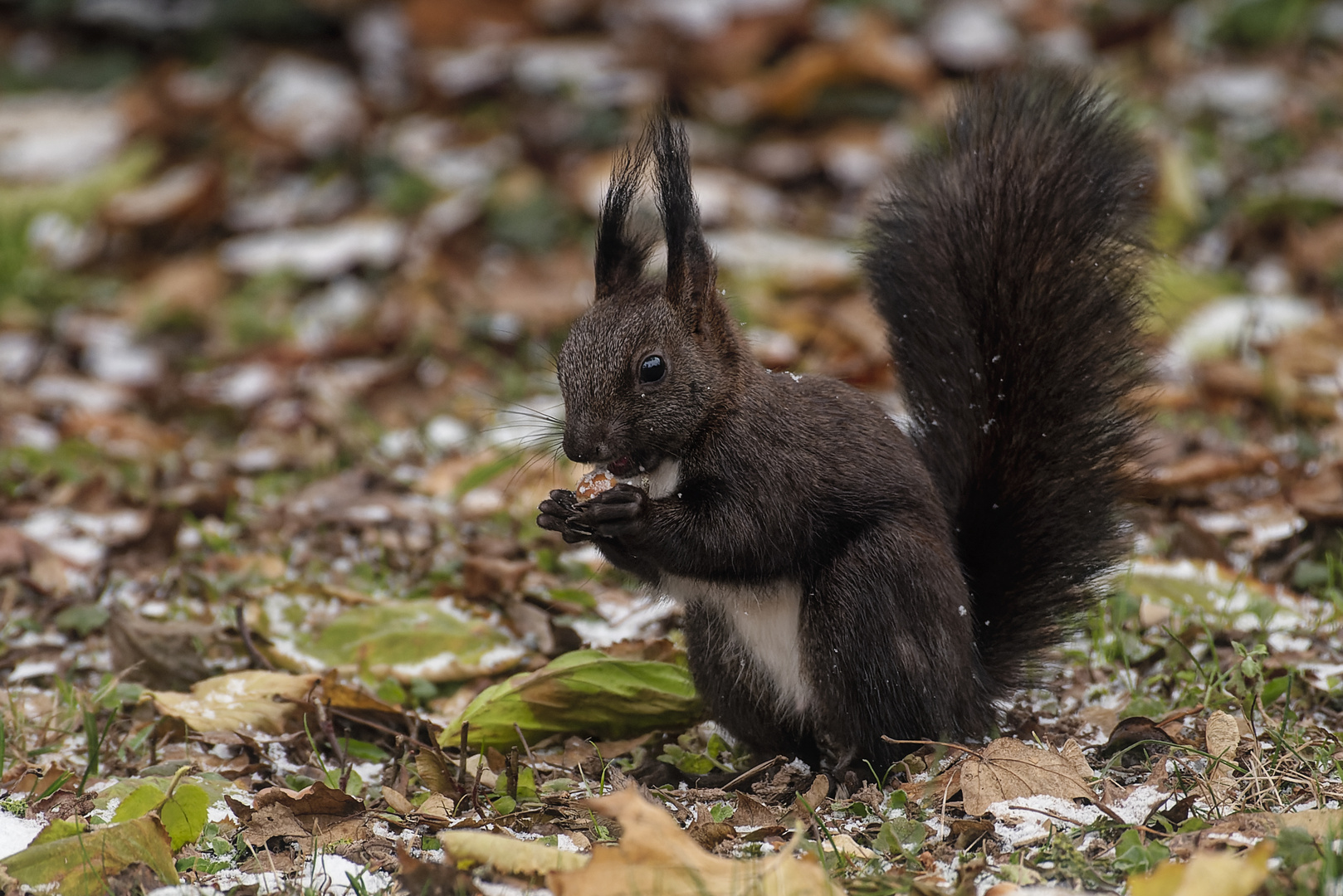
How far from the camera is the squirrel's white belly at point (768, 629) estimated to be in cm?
213

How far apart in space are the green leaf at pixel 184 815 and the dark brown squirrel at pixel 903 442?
63 centimetres

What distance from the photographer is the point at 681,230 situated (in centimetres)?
217

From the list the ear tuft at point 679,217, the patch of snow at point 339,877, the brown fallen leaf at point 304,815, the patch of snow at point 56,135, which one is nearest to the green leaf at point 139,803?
the brown fallen leaf at point 304,815

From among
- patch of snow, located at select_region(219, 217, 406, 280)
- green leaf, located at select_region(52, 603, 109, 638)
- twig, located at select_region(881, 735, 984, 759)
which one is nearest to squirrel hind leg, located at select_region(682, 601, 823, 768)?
twig, located at select_region(881, 735, 984, 759)

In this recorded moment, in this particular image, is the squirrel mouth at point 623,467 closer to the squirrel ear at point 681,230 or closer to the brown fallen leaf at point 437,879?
the squirrel ear at point 681,230

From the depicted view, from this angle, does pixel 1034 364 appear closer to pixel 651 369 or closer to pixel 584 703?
pixel 651 369

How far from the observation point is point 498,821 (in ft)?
6.29

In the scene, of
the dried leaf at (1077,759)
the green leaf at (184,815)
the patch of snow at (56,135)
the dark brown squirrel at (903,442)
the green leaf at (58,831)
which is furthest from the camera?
the patch of snow at (56,135)

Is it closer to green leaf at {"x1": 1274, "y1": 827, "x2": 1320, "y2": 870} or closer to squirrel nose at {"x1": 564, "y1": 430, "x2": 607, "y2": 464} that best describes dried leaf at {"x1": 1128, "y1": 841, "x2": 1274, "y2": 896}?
green leaf at {"x1": 1274, "y1": 827, "x2": 1320, "y2": 870}

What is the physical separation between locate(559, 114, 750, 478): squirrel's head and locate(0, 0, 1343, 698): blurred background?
26cm

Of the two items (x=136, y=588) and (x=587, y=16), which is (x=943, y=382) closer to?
(x=136, y=588)

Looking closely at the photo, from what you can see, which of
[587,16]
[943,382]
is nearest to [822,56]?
[587,16]

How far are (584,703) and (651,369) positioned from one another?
1.85 ft

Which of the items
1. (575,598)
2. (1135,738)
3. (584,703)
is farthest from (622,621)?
(1135,738)
